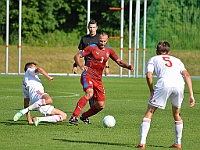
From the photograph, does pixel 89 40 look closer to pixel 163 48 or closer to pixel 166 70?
pixel 163 48

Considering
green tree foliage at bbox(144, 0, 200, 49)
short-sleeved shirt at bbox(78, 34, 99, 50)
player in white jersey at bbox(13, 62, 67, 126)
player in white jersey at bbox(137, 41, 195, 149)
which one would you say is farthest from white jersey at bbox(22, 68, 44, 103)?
green tree foliage at bbox(144, 0, 200, 49)

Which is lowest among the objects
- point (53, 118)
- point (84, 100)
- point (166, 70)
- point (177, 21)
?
point (53, 118)

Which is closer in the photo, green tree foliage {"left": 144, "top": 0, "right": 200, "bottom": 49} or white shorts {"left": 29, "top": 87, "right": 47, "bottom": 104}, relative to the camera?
white shorts {"left": 29, "top": 87, "right": 47, "bottom": 104}

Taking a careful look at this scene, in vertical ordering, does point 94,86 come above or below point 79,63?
below

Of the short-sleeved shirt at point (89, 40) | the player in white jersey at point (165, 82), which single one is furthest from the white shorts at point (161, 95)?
the short-sleeved shirt at point (89, 40)

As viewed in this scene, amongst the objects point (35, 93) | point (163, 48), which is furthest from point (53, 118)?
point (163, 48)

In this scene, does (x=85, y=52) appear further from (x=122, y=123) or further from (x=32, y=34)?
(x=32, y=34)

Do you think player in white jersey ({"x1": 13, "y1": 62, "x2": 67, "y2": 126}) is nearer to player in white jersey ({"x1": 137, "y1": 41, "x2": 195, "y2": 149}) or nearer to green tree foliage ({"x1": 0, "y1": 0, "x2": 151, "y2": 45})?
player in white jersey ({"x1": 137, "y1": 41, "x2": 195, "y2": 149})

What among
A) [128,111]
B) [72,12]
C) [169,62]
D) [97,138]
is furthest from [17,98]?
[72,12]

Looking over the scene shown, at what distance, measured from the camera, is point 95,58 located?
12.5 metres

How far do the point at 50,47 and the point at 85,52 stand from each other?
1475 inches

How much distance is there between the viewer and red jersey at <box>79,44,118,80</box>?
1238 centimetres

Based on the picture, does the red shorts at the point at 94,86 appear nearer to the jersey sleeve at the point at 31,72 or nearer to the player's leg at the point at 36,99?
the player's leg at the point at 36,99

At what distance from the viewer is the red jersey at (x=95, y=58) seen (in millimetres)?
12383
